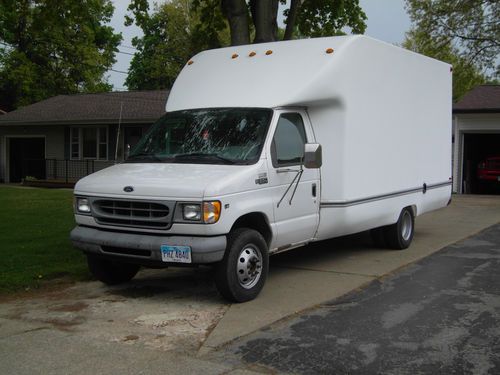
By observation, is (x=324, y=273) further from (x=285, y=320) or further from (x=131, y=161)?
(x=131, y=161)

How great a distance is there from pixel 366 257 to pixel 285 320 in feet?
12.0

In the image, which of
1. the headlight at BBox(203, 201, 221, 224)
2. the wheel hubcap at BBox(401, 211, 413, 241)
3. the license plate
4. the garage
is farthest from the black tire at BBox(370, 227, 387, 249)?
the garage

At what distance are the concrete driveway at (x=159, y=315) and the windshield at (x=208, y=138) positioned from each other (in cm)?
157

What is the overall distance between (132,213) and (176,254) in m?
0.72

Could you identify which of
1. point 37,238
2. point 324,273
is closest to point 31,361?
point 324,273

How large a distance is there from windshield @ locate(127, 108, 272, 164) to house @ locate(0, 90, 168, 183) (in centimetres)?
1531

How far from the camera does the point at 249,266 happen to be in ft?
21.5

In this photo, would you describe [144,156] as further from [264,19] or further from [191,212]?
[264,19]

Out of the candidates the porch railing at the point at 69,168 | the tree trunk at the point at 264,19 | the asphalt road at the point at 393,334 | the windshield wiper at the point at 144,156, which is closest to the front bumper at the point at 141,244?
the asphalt road at the point at 393,334

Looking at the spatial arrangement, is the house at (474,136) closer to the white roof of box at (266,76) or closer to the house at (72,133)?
the house at (72,133)

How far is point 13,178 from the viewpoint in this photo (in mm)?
28766

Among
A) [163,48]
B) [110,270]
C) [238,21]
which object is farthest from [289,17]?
[163,48]

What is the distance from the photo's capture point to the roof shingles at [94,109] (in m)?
23.7

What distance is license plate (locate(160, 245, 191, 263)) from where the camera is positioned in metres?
6.02
